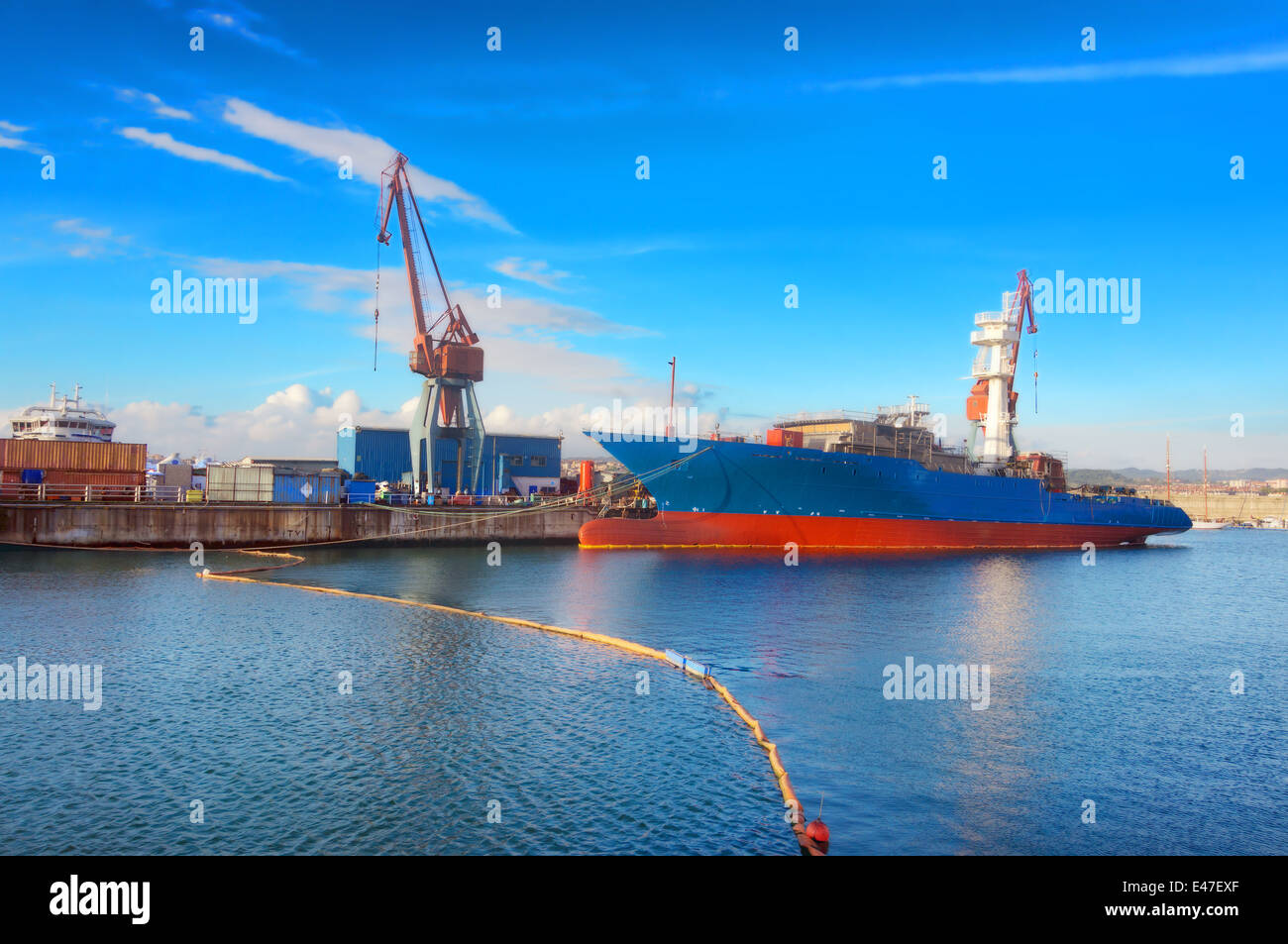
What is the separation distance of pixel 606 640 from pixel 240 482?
4162 centimetres

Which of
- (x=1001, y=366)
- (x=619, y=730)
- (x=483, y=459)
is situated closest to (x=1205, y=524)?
(x=1001, y=366)

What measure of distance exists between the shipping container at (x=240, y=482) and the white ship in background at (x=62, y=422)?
40.9 ft

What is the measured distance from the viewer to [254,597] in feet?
105

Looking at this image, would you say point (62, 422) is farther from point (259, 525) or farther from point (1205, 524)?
point (1205, 524)

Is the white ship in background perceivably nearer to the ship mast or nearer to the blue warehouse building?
the blue warehouse building

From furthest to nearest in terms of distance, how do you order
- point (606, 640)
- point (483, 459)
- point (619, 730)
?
point (483, 459) < point (606, 640) < point (619, 730)

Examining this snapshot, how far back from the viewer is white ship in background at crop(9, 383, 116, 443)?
60.3 m

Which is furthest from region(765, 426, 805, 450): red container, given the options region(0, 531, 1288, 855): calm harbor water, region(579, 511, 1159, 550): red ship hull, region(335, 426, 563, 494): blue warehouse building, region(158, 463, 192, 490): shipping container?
region(158, 463, 192, 490): shipping container

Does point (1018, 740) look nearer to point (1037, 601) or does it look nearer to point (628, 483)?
point (1037, 601)

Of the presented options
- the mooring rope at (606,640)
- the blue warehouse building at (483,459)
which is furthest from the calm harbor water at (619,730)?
the blue warehouse building at (483,459)

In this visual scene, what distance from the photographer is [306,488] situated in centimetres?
5644

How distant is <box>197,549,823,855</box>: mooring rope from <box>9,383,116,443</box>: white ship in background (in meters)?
23.4
